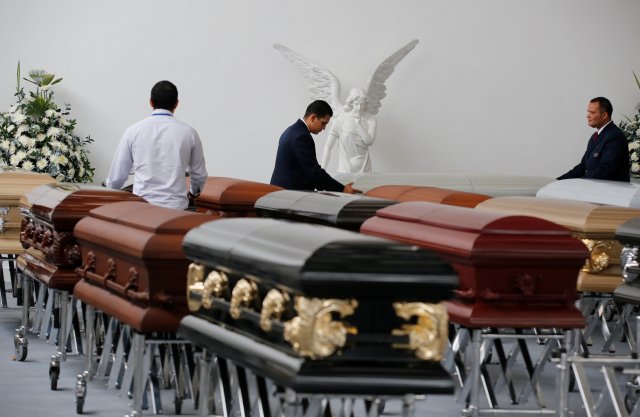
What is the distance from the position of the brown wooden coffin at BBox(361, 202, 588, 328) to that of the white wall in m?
8.58

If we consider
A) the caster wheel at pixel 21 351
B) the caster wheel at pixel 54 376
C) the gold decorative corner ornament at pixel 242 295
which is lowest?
the caster wheel at pixel 21 351

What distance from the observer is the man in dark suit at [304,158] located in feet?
25.8

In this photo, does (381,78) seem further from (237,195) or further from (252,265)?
(252,265)

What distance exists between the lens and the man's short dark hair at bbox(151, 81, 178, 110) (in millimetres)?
6410

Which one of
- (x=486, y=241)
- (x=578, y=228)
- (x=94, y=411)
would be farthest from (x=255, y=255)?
(x=578, y=228)

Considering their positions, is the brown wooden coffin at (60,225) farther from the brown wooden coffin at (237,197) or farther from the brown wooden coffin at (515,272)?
the brown wooden coffin at (515,272)

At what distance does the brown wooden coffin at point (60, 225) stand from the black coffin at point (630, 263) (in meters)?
2.38

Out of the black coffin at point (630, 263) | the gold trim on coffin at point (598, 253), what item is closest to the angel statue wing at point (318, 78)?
the gold trim on coffin at point (598, 253)

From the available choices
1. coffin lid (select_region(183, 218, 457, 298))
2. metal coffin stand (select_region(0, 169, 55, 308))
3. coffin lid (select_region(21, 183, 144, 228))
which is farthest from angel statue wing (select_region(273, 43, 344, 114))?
coffin lid (select_region(183, 218, 457, 298))

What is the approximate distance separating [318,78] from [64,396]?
7.22 m

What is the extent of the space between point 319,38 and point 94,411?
8.18m

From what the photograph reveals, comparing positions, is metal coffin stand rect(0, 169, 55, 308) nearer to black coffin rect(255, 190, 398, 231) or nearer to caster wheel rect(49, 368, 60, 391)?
caster wheel rect(49, 368, 60, 391)

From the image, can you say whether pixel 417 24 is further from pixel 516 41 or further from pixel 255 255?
pixel 255 255

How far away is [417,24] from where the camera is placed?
13.4 meters
